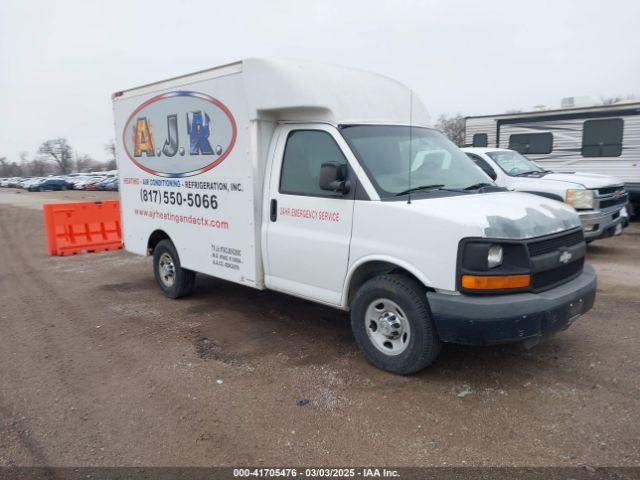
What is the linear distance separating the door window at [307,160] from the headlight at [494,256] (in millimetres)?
1398

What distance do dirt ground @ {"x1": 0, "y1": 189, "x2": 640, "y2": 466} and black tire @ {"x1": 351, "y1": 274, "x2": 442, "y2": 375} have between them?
0.49 feet

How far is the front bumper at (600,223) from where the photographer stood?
27.2 feet

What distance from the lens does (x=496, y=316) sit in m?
3.66

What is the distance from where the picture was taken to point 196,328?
5.74 m

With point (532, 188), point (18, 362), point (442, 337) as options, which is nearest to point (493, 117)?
point (532, 188)

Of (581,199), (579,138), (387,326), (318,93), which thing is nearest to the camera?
(387,326)

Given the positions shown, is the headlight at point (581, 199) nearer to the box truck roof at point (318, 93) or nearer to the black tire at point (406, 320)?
the box truck roof at point (318, 93)

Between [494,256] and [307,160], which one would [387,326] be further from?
[307,160]

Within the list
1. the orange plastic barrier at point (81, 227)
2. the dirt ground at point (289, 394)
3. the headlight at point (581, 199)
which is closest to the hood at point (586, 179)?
the headlight at point (581, 199)

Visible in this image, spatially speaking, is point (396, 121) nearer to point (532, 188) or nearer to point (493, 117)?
point (532, 188)

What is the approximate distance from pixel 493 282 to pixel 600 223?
18.8 ft

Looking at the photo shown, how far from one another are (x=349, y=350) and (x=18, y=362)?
319 centimetres

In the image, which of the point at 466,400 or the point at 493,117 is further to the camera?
the point at 493,117

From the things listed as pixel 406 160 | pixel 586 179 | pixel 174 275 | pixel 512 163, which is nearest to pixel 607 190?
pixel 586 179
